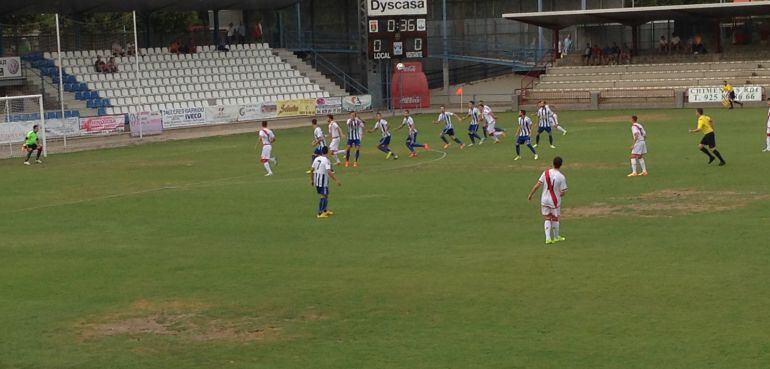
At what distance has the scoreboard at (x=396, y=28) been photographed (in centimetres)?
6656

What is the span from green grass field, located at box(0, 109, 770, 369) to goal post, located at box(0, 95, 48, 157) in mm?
13031

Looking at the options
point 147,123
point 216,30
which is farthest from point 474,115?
point 216,30

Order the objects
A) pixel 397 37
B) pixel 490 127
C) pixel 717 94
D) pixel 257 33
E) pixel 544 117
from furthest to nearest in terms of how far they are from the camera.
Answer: pixel 257 33 < pixel 397 37 < pixel 717 94 < pixel 490 127 < pixel 544 117

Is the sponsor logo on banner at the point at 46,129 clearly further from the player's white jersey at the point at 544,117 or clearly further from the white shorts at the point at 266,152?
the player's white jersey at the point at 544,117

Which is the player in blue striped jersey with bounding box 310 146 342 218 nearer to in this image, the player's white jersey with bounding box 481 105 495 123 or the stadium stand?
the player's white jersey with bounding box 481 105 495 123

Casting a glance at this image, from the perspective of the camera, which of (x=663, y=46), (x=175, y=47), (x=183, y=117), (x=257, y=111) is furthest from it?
(x=663, y=46)

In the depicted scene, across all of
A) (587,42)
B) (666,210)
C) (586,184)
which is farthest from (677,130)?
(587,42)

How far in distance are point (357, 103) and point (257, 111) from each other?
799 cm

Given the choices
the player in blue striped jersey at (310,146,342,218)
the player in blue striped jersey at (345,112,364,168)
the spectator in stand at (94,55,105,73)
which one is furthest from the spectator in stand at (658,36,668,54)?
the player in blue striped jersey at (310,146,342,218)

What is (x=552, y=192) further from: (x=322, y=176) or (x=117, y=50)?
(x=117, y=50)

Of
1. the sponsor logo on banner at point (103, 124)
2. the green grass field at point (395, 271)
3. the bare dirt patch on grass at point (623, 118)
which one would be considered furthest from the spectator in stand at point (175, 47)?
the green grass field at point (395, 271)

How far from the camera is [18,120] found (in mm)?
53188

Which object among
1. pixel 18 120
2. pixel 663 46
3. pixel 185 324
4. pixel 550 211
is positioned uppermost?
pixel 663 46

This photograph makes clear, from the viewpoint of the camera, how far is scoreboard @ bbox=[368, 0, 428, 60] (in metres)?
66.6
